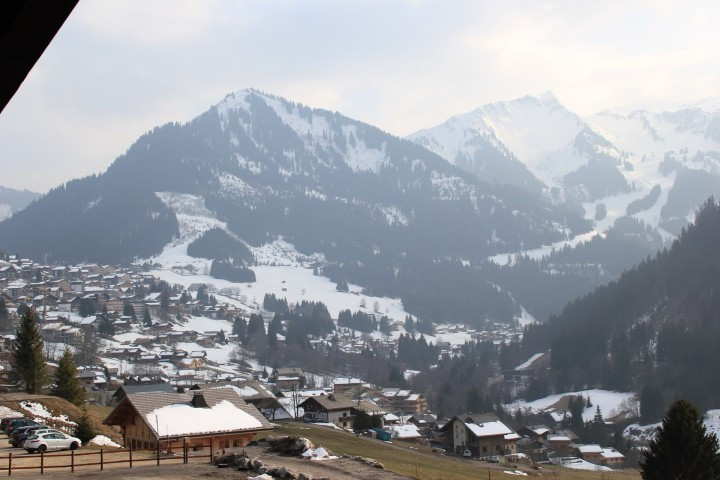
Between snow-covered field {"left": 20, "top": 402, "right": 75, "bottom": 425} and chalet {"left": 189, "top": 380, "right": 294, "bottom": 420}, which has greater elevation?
snow-covered field {"left": 20, "top": 402, "right": 75, "bottom": 425}

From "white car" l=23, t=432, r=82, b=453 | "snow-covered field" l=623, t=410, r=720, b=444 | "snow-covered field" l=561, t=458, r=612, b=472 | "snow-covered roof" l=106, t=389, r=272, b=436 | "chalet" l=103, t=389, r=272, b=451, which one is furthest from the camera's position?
"snow-covered field" l=623, t=410, r=720, b=444

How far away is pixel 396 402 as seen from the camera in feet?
462

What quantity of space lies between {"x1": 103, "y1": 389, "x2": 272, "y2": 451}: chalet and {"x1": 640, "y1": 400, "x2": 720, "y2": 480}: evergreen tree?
75.6 feet

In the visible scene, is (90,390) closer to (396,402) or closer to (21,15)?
(396,402)

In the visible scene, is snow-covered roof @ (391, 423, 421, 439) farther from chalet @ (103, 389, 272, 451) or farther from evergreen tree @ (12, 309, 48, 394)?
chalet @ (103, 389, 272, 451)

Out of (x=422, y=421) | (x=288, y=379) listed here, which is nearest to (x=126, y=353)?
(x=288, y=379)

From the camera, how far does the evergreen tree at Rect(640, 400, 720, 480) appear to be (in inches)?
1591

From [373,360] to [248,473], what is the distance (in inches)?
6717

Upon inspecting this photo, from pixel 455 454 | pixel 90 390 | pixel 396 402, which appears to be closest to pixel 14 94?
pixel 455 454

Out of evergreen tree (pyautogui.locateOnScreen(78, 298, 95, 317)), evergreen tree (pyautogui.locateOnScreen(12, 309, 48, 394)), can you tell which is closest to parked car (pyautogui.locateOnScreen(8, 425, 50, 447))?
evergreen tree (pyautogui.locateOnScreen(12, 309, 48, 394))

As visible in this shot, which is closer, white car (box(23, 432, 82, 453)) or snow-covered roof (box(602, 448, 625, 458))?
white car (box(23, 432, 82, 453))

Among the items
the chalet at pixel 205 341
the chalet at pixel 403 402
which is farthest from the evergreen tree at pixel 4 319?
the chalet at pixel 403 402

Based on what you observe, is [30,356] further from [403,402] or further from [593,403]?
[593,403]

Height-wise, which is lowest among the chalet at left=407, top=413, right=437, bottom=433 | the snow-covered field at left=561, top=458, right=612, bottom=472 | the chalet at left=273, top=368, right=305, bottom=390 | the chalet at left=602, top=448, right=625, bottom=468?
the chalet at left=602, top=448, right=625, bottom=468
